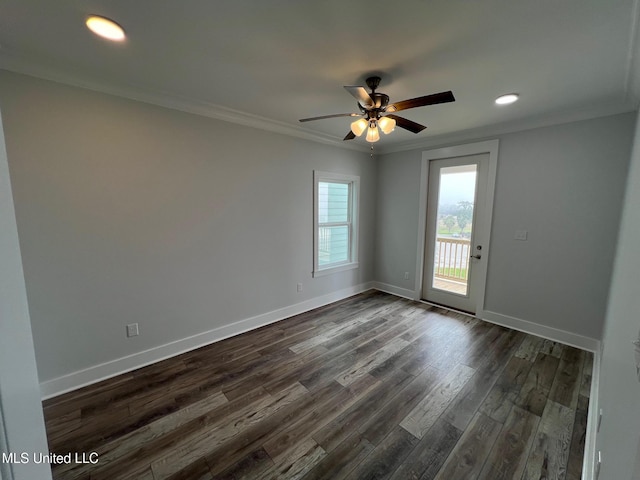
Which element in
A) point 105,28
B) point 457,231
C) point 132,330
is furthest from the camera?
point 457,231

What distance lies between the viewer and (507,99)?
7.93ft

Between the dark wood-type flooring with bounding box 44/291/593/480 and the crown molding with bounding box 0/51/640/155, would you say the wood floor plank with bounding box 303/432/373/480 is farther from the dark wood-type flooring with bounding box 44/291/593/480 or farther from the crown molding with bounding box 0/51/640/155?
the crown molding with bounding box 0/51/640/155

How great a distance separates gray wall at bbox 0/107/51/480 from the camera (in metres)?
0.57

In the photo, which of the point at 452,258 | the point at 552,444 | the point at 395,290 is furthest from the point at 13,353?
the point at 395,290

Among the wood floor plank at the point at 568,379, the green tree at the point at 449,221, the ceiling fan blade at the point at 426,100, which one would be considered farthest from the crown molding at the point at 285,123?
the wood floor plank at the point at 568,379

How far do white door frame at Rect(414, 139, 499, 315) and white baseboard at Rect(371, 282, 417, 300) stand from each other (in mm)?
90

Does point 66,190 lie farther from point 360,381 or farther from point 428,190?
point 428,190

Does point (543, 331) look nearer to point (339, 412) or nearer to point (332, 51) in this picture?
point (339, 412)

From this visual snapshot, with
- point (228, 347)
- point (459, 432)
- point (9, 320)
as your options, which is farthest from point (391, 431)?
point (9, 320)

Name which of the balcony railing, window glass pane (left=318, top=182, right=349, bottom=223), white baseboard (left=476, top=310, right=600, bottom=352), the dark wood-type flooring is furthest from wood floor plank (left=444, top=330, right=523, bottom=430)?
window glass pane (left=318, top=182, right=349, bottom=223)

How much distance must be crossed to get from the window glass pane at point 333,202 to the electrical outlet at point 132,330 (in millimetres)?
2510

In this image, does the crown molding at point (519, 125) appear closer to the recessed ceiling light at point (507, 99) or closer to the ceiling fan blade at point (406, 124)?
the recessed ceiling light at point (507, 99)

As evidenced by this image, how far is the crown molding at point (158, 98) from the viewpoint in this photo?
6.02ft

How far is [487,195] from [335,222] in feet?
6.86
